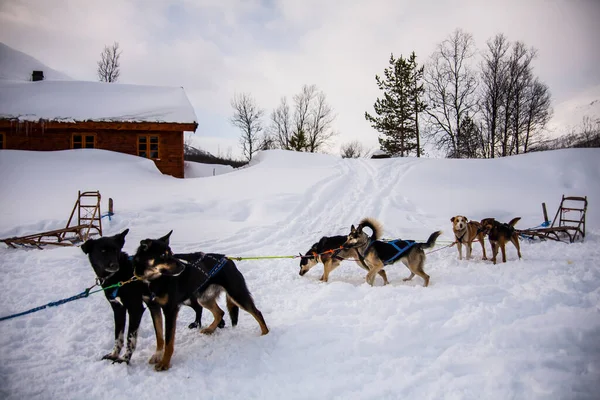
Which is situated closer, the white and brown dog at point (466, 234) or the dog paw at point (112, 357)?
the dog paw at point (112, 357)

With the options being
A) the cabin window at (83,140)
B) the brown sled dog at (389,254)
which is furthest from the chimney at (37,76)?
the brown sled dog at (389,254)

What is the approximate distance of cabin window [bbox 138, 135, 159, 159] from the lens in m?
19.7

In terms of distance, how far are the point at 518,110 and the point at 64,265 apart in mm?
33151

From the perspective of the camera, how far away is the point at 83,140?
1917 centimetres

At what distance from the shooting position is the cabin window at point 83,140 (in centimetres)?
1911

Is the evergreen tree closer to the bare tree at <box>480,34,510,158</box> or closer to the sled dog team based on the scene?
the bare tree at <box>480,34,510,158</box>

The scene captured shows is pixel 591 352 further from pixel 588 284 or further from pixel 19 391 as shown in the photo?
pixel 19 391

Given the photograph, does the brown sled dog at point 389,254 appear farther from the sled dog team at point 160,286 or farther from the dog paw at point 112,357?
the dog paw at point 112,357

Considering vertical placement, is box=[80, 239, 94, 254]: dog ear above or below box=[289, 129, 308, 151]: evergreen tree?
→ below

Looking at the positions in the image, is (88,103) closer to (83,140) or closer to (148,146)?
(83,140)

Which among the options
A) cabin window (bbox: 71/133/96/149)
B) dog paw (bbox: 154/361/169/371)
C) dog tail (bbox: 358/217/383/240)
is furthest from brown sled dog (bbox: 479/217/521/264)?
cabin window (bbox: 71/133/96/149)

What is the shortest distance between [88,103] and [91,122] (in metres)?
2.70

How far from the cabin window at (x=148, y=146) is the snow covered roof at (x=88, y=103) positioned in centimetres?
115

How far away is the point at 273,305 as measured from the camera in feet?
16.4
